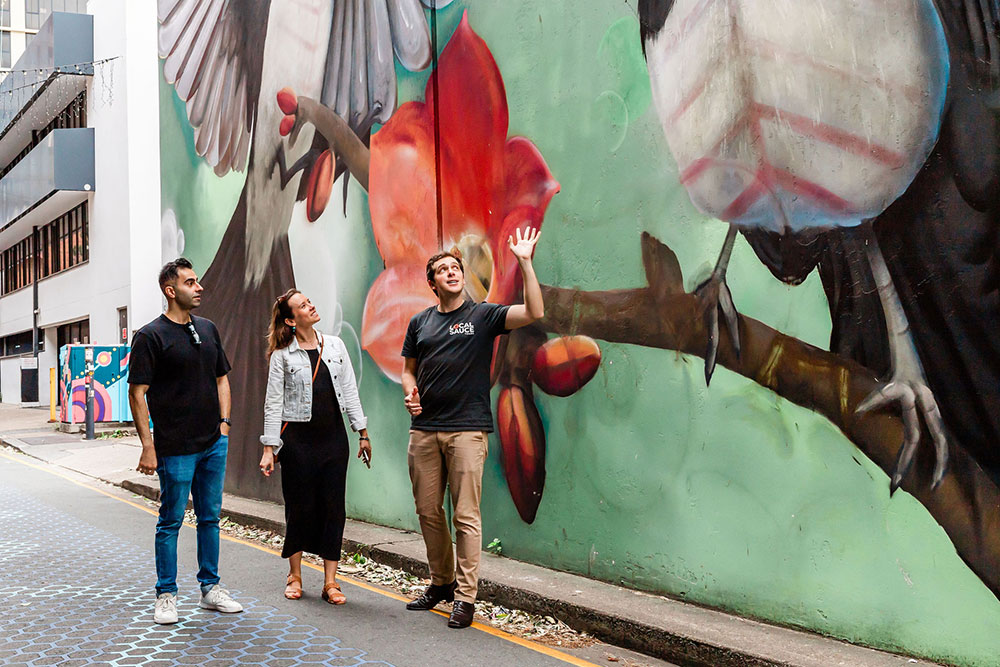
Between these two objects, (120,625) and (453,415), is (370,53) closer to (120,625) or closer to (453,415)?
(453,415)

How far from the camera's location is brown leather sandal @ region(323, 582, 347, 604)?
242 inches

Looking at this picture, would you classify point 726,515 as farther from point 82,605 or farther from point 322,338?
point 82,605

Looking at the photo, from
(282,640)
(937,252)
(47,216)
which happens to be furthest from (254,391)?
(47,216)

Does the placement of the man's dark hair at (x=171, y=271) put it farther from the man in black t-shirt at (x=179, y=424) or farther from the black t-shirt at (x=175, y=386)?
the black t-shirt at (x=175, y=386)

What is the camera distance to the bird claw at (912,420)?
168 inches

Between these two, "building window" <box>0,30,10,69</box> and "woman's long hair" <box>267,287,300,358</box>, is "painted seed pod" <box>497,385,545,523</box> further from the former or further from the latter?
"building window" <box>0,30,10,69</box>

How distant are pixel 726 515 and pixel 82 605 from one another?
13.4 feet

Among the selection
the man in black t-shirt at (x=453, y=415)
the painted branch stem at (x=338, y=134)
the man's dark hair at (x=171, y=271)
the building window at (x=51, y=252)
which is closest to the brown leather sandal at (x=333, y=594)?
the man in black t-shirt at (x=453, y=415)

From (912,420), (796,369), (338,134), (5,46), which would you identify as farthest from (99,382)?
(5,46)

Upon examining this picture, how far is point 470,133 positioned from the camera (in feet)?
24.1

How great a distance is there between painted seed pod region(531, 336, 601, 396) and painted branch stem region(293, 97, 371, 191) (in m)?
3.03

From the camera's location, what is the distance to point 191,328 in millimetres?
6051

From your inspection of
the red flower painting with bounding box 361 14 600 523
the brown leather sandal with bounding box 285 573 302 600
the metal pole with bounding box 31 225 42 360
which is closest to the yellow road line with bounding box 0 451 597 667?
the brown leather sandal with bounding box 285 573 302 600

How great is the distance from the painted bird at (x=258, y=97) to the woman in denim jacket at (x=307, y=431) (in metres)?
2.85
